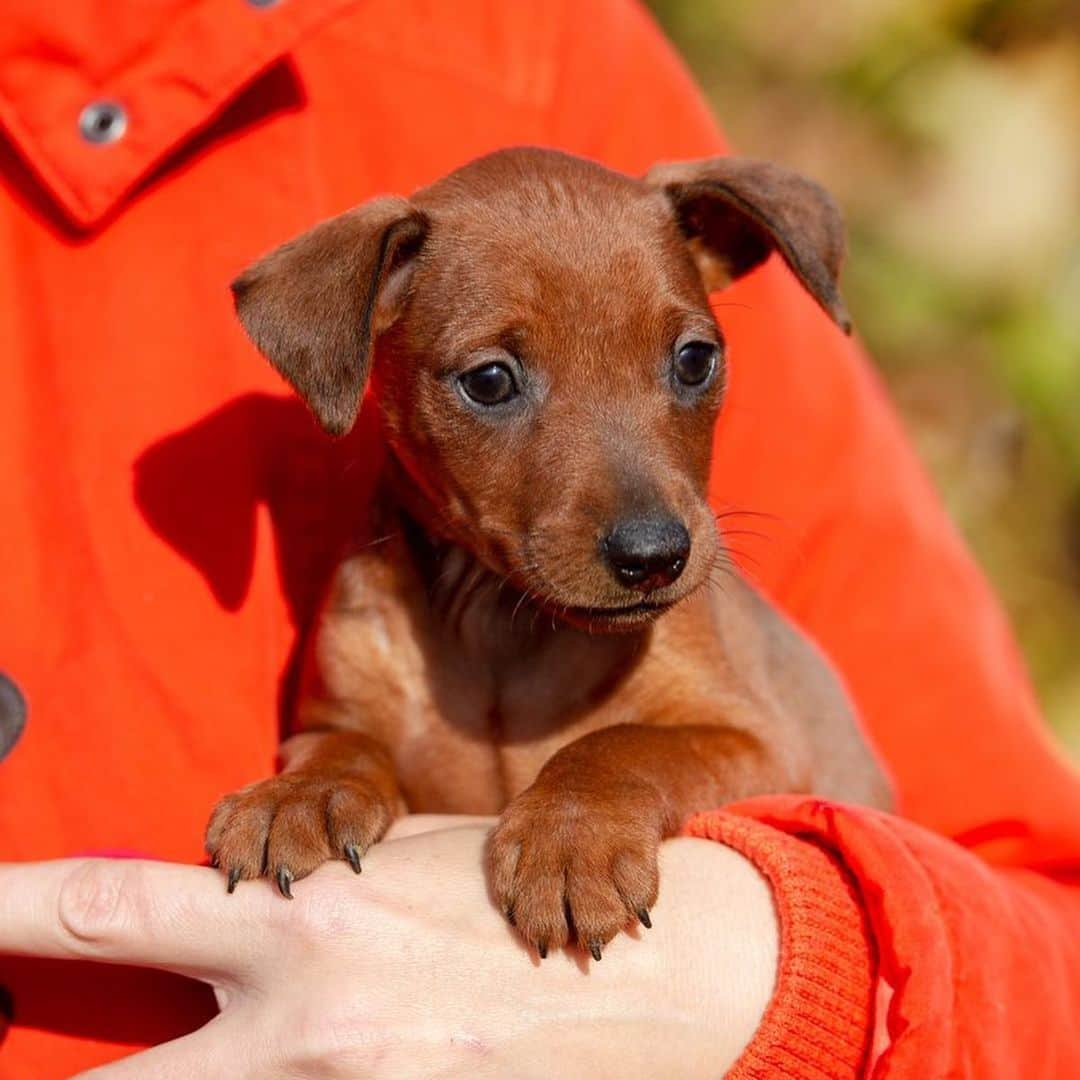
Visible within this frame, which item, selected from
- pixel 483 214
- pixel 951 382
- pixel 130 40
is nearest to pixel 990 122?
pixel 951 382

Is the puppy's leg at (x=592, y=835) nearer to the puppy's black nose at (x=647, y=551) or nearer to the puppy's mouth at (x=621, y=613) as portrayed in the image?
the puppy's mouth at (x=621, y=613)

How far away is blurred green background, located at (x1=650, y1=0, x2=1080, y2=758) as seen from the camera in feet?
26.5

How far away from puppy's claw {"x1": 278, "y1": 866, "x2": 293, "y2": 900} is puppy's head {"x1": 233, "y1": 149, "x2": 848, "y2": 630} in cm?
76

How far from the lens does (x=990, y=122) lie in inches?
320

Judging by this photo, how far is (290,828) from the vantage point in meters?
3.16

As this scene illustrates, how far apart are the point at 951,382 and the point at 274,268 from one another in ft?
19.1

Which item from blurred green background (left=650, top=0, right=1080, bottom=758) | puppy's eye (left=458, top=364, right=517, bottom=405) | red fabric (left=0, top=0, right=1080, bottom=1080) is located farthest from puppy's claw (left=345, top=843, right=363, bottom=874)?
blurred green background (left=650, top=0, right=1080, bottom=758)

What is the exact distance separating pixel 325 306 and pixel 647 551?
841mm

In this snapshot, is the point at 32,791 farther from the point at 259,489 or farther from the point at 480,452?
the point at 480,452

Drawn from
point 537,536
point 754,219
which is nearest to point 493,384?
point 537,536

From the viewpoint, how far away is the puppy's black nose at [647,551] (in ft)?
Result: 10.5

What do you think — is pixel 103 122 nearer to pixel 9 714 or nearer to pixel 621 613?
pixel 9 714

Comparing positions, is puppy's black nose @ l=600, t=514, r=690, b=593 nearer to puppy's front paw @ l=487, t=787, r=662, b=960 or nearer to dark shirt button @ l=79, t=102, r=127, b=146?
puppy's front paw @ l=487, t=787, r=662, b=960

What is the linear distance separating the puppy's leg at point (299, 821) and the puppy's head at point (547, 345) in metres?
0.55
